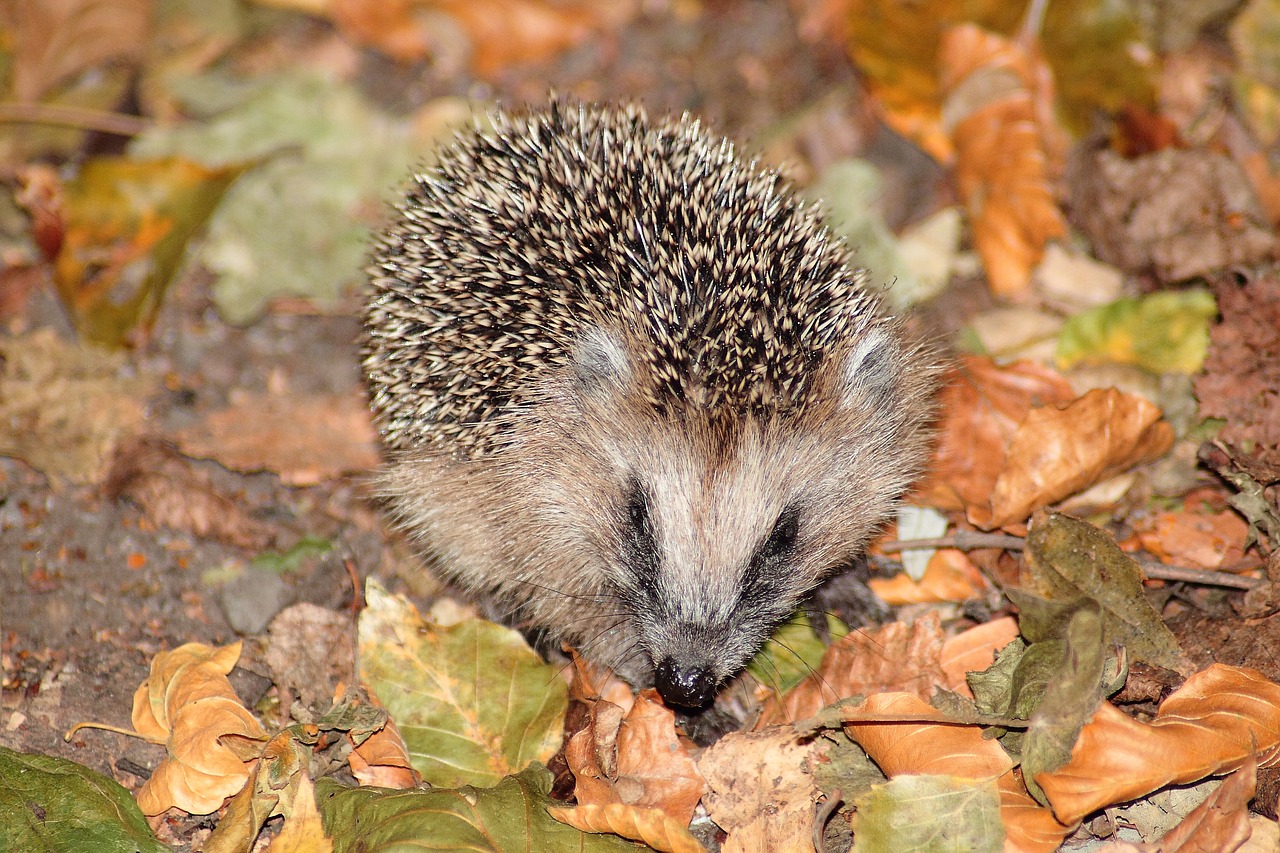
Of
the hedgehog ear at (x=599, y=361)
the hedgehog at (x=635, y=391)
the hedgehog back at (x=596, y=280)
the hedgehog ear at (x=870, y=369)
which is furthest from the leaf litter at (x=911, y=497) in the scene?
the hedgehog ear at (x=599, y=361)

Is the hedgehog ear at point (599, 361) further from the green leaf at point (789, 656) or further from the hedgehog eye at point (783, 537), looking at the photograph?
the green leaf at point (789, 656)

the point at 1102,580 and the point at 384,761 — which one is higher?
the point at 1102,580

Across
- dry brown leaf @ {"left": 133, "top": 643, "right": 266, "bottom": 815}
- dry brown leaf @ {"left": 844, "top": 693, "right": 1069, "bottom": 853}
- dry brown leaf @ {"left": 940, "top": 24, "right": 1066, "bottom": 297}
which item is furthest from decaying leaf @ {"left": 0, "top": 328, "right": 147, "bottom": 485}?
dry brown leaf @ {"left": 940, "top": 24, "right": 1066, "bottom": 297}

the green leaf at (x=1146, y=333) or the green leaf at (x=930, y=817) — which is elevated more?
the green leaf at (x=1146, y=333)

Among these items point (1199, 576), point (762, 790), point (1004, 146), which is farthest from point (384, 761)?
point (1004, 146)

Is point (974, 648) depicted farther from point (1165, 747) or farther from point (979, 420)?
point (979, 420)

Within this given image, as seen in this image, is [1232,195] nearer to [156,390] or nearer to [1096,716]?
[1096,716]

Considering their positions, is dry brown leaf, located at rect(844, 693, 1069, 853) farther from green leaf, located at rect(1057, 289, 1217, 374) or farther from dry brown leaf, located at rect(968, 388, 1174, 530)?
green leaf, located at rect(1057, 289, 1217, 374)
